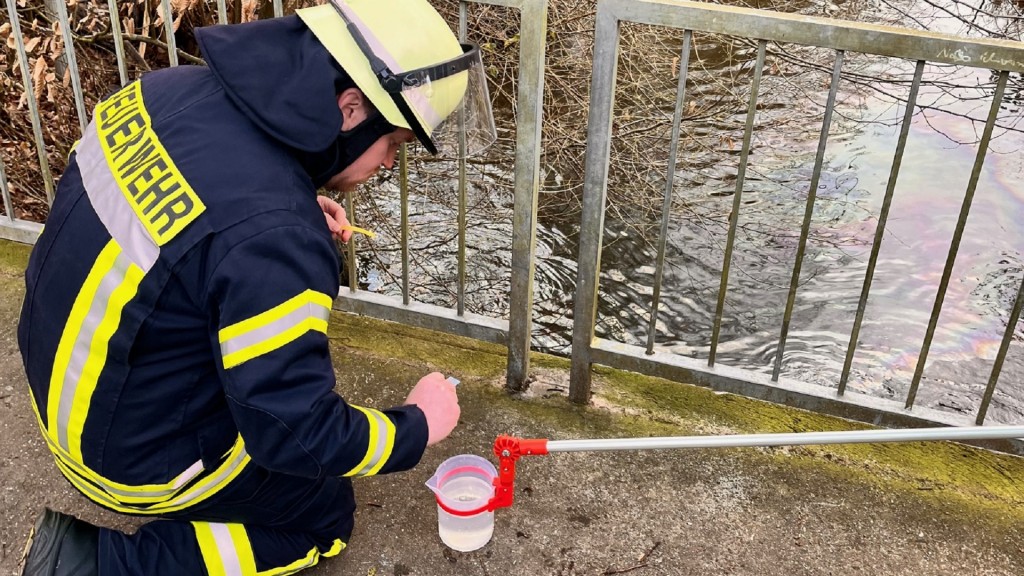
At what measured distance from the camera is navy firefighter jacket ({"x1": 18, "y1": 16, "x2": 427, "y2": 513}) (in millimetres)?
1652

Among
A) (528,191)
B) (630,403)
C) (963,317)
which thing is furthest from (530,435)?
(963,317)

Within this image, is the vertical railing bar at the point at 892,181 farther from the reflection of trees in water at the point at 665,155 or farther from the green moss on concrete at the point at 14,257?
the green moss on concrete at the point at 14,257

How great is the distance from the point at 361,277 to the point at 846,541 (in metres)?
4.29

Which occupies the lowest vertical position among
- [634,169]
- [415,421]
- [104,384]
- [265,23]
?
[634,169]

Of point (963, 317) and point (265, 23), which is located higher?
point (265, 23)

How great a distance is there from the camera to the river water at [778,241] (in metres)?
5.51

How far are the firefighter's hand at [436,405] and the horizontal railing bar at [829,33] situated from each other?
1.09 metres

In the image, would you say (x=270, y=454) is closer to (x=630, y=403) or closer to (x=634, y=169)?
(x=630, y=403)

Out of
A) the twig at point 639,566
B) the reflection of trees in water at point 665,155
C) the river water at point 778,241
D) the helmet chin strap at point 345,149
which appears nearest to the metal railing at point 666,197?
the twig at point 639,566

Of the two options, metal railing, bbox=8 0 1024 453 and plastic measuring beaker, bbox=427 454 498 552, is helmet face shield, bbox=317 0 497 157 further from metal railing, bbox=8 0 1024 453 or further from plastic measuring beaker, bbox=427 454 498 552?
plastic measuring beaker, bbox=427 454 498 552

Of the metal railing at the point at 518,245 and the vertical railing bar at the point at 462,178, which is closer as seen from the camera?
the vertical railing bar at the point at 462,178

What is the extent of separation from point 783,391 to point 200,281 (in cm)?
182

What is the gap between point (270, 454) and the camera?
177cm

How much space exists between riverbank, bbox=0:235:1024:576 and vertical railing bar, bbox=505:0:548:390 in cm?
18
